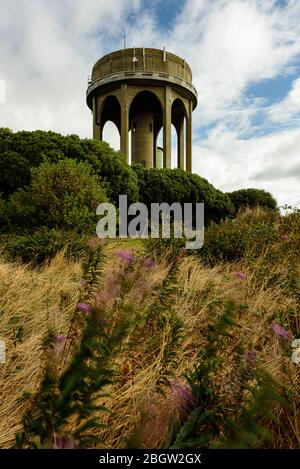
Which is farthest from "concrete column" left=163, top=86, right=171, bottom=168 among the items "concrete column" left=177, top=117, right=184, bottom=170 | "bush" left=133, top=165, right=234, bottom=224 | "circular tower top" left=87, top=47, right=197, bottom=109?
"bush" left=133, top=165, right=234, bottom=224

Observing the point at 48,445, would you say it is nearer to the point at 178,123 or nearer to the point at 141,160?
the point at 141,160

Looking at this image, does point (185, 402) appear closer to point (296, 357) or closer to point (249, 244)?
point (296, 357)

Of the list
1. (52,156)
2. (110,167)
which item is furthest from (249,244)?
(52,156)

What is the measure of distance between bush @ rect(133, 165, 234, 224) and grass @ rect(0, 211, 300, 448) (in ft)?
39.0

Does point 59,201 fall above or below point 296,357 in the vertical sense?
above

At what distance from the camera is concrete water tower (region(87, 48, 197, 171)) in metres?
22.7

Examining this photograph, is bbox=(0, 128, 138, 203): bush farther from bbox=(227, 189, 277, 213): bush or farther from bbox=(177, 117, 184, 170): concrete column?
bbox=(177, 117, 184, 170): concrete column

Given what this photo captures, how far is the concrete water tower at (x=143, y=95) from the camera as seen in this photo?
74.4ft

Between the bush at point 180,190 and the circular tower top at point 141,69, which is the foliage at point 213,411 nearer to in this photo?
the bush at point 180,190

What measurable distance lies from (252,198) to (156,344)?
2091 cm

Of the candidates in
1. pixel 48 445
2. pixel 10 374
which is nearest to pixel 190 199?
pixel 10 374

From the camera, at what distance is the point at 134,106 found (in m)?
26.5

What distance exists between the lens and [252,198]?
22156 mm

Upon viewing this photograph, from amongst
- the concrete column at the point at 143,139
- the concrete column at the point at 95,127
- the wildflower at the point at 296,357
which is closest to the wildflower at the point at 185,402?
the wildflower at the point at 296,357
